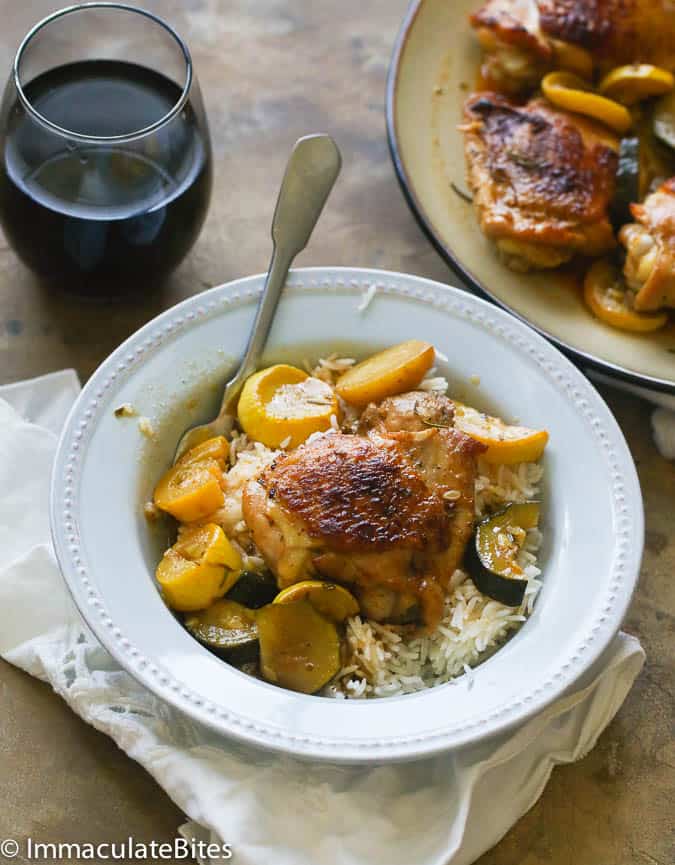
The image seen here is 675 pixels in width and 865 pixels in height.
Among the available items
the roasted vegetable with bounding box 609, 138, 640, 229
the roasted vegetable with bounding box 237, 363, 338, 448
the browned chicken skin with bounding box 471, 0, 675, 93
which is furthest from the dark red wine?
the roasted vegetable with bounding box 609, 138, 640, 229

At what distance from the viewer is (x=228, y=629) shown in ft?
7.10

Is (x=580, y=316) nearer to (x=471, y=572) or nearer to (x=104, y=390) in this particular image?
(x=471, y=572)

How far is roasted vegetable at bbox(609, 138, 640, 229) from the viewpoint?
2.96 metres

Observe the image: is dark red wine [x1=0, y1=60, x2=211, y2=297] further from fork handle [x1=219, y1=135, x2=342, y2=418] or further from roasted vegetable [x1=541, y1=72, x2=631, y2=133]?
roasted vegetable [x1=541, y1=72, x2=631, y2=133]

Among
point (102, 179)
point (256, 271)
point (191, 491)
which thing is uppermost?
point (102, 179)

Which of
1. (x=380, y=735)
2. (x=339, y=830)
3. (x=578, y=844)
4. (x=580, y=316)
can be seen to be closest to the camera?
(x=380, y=735)

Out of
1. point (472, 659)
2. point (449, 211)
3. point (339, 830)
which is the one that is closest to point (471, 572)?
point (472, 659)

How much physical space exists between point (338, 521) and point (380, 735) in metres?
0.41

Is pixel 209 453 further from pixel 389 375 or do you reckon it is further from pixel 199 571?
pixel 389 375

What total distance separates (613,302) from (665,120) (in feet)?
2.16

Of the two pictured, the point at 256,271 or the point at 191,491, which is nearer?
the point at 191,491

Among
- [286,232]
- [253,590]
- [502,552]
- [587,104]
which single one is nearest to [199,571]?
[253,590]

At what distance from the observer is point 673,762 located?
7.75ft

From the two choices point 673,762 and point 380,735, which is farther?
point 673,762
